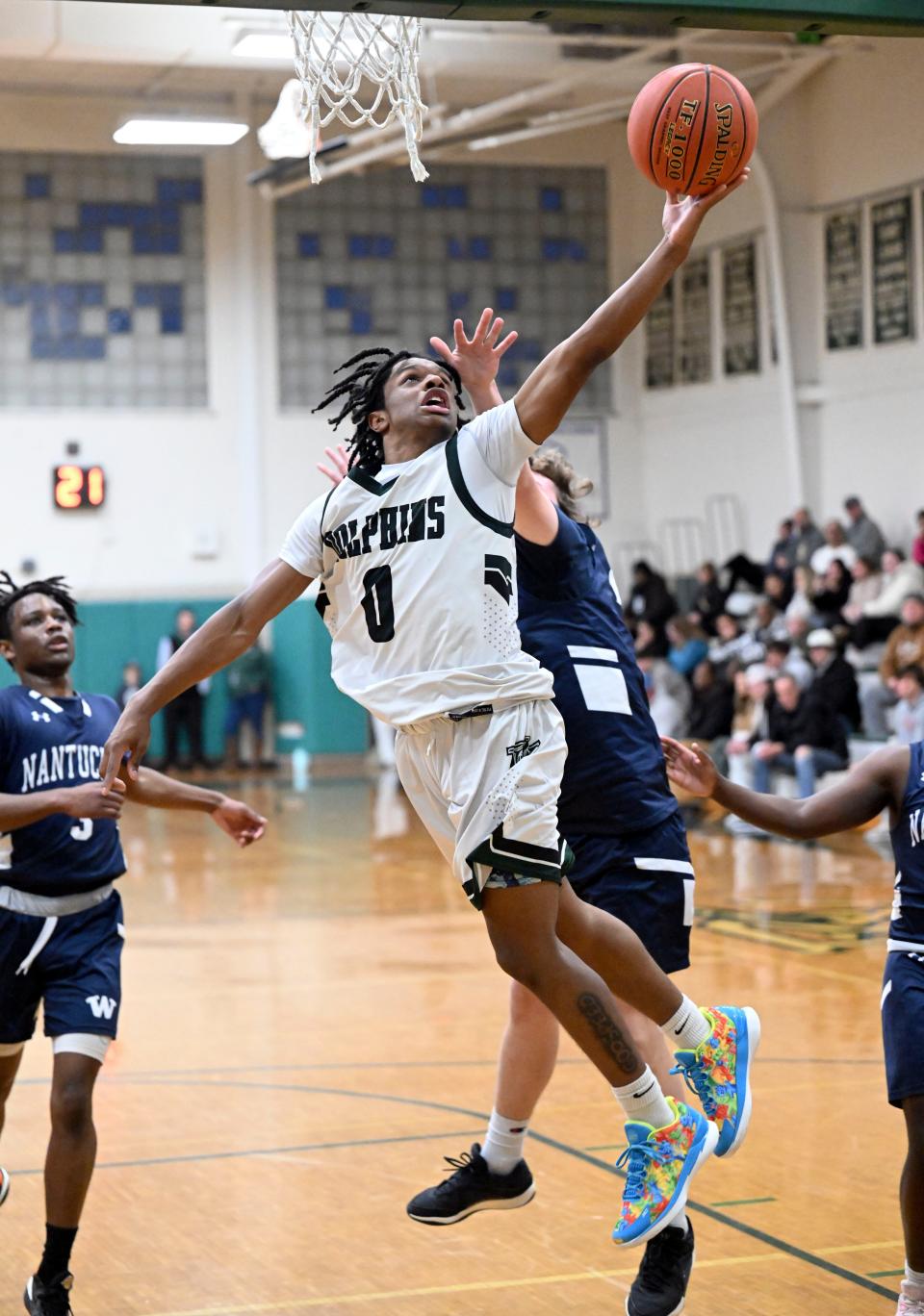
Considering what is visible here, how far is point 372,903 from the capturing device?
466 inches

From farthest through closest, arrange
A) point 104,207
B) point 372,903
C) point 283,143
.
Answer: point 104,207 → point 283,143 → point 372,903

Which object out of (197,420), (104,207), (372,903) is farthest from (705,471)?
(372,903)

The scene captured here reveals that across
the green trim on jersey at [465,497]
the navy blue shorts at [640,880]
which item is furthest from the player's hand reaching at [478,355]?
the navy blue shorts at [640,880]

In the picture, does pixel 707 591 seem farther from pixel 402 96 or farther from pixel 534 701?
pixel 534 701

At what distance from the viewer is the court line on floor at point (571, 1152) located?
15.9ft

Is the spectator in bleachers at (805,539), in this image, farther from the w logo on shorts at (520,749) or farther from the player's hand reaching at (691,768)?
the w logo on shorts at (520,749)

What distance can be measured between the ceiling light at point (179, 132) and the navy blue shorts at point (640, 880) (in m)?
17.1

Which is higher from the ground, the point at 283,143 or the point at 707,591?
the point at 283,143

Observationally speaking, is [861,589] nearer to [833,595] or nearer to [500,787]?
[833,595]

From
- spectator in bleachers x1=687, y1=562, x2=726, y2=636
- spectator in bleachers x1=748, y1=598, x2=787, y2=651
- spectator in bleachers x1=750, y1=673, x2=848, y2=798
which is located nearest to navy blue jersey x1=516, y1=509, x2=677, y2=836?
spectator in bleachers x1=750, y1=673, x2=848, y2=798

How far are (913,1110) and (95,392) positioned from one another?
19842 mm

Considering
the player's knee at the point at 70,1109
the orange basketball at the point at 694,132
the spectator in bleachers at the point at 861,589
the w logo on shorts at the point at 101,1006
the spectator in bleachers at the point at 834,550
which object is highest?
the orange basketball at the point at 694,132

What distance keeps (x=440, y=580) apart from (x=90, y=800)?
42.5 inches

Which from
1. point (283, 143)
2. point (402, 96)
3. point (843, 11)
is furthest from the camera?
point (283, 143)
